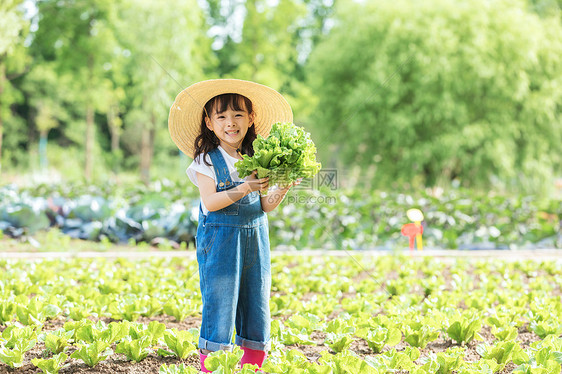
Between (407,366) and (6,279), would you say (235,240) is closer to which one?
(407,366)

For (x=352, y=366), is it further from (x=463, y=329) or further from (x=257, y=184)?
(x=463, y=329)

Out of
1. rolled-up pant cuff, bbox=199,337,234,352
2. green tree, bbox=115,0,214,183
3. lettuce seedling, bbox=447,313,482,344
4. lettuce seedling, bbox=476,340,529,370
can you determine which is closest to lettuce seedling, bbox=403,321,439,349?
lettuce seedling, bbox=447,313,482,344

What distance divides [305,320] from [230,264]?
0.94 meters

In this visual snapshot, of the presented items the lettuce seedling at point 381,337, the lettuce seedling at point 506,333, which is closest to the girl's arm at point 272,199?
the lettuce seedling at point 381,337

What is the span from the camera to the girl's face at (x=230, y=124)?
2416 millimetres

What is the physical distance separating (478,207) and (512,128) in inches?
212

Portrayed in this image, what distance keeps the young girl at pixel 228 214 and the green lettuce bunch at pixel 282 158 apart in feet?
0.22

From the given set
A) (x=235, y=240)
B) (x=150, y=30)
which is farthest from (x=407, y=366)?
(x=150, y=30)

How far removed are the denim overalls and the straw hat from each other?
278 millimetres

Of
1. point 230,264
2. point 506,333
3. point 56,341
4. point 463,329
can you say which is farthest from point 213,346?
point 506,333

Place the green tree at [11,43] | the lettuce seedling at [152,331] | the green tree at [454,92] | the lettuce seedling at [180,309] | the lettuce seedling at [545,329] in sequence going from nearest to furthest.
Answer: the lettuce seedling at [152,331] → the lettuce seedling at [545,329] → the lettuce seedling at [180,309] → the green tree at [11,43] → the green tree at [454,92]

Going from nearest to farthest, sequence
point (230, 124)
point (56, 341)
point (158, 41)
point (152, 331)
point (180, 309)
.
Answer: point (230, 124)
point (56, 341)
point (152, 331)
point (180, 309)
point (158, 41)

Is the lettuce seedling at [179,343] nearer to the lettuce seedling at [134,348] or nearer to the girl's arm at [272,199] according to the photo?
the lettuce seedling at [134,348]

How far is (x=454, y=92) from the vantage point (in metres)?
12.0
